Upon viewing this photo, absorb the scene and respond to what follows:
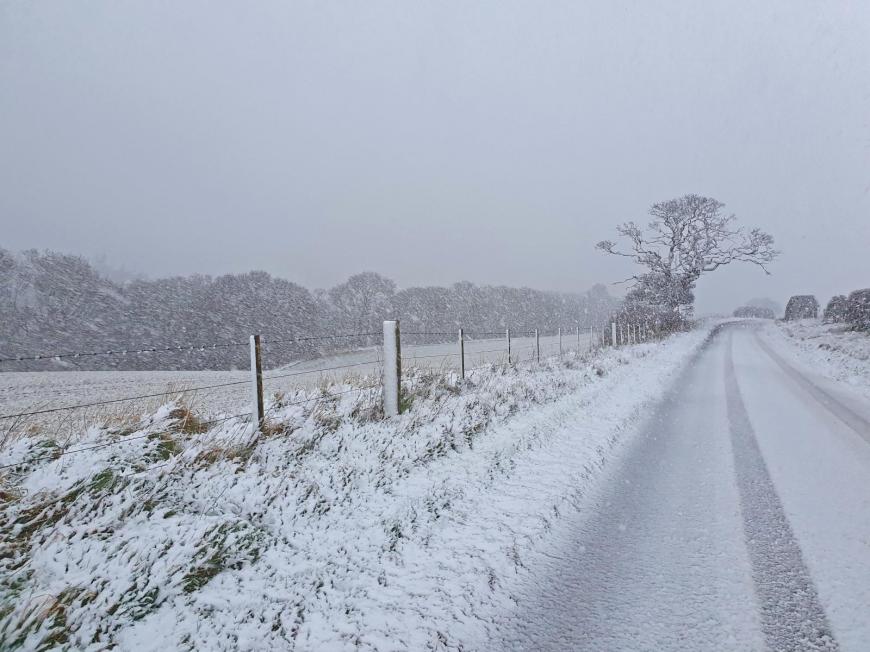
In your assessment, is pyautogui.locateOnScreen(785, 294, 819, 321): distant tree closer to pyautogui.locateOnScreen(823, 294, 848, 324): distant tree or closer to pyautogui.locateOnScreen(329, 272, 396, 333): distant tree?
pyautogui.locateOnScreen(823, 294, 848, 324): distant tree

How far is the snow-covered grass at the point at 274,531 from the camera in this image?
2.23 m

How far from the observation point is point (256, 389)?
4.61 metres

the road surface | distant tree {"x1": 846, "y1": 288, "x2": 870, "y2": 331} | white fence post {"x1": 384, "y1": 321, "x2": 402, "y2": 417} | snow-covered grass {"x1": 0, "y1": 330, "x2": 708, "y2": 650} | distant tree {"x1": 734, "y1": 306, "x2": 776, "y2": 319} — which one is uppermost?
distant tree {"x1": 734, "y1": 306, "x2": 776, "y2": 319}

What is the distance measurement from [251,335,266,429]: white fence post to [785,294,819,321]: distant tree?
2833 inches

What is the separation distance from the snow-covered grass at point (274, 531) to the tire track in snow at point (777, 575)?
134cm

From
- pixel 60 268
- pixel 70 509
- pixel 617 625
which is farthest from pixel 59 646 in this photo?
pixel 60 268

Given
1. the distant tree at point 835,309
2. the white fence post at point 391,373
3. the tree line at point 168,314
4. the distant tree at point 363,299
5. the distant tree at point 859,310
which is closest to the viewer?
the white fence post at point 391,373

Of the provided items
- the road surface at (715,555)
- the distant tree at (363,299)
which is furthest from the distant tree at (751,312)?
the road surface at (715,555)

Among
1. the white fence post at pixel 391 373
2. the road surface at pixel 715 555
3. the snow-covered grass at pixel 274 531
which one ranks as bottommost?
the road surface at pixel 715 555

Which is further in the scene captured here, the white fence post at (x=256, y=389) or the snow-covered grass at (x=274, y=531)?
the white fence post at (x=256, y=389)

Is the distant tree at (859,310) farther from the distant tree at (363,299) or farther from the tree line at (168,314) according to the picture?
the distant tree at (363,299)

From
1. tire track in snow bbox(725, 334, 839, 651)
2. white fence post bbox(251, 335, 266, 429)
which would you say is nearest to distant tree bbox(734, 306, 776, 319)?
tire track in snow bbox(725, 334, 839, 651)

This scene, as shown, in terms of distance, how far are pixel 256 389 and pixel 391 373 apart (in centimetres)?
Answer: 195

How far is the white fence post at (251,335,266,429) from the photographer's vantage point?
4.59 m
